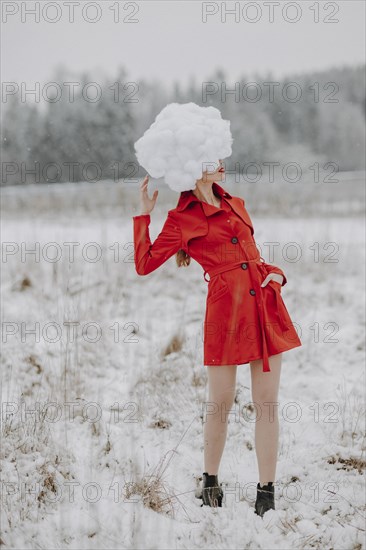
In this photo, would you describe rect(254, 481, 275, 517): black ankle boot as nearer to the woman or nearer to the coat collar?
the woman

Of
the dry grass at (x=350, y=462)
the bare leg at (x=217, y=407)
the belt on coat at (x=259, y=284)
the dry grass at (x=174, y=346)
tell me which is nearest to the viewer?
the belt on coat at (x=259, y=284)

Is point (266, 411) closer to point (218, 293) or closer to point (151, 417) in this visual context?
point (218, 293)

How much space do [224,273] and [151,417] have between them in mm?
1442

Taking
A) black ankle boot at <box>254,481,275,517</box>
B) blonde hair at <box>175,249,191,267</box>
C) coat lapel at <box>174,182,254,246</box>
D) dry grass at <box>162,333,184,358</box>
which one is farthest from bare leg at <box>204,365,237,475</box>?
dry grass at <box>162,333,184,358</box>

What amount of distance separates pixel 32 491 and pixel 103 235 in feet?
19.5

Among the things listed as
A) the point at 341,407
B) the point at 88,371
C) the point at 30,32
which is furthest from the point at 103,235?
the point at 341,407

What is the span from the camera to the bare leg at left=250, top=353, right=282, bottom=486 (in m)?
2.59

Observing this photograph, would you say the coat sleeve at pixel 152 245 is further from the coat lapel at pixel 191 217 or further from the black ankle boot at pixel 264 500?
the black ankle boot at pixel 264 500

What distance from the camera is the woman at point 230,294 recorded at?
2.52 metres

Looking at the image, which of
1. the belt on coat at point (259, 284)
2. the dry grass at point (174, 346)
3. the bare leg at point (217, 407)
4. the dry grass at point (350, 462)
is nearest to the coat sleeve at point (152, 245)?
the belt on coat at point (259, 284)

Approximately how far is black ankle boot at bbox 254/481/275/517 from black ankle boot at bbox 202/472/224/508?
7.2 inches

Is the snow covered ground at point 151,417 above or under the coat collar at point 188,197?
under

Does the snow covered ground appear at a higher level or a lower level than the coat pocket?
lower

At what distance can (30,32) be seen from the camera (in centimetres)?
675
